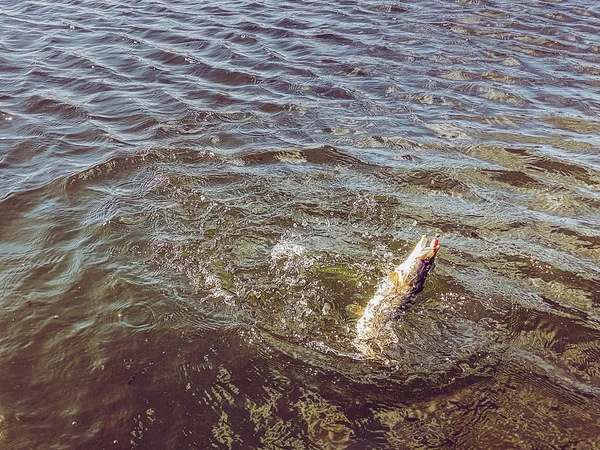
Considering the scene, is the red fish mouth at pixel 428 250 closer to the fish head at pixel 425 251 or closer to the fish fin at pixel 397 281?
the fish head at pixel 425 251

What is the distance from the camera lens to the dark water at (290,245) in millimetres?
4281

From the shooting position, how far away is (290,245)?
6.14 m

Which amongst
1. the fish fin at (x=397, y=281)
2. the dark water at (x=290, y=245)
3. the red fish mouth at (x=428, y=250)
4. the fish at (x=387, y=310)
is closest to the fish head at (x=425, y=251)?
the red fish mouth at (x=428, y=250)

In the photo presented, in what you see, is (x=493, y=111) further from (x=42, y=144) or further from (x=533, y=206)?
(x=42, y=144)

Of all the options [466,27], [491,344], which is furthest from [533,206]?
[466,27]

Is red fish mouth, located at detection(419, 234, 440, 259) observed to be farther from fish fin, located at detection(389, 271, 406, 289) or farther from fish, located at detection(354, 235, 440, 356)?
fish fin, located at detection(389, 271, 406, 289)

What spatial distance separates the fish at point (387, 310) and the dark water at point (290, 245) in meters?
0.14

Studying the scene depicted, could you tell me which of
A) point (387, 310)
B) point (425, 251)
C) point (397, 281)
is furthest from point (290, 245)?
point (425, 251)

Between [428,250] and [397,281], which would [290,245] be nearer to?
[397,281]

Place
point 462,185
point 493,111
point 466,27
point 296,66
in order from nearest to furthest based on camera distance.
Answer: point 462,185
point 493,111
point 296,66
point 466,27

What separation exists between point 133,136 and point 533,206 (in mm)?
6667

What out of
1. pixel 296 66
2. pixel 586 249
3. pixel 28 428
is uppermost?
pixel 296 66

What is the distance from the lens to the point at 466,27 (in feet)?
44.3

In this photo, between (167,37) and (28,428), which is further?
(167,37)
